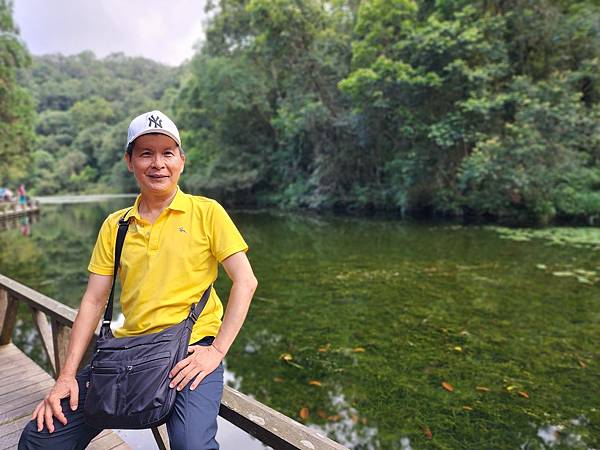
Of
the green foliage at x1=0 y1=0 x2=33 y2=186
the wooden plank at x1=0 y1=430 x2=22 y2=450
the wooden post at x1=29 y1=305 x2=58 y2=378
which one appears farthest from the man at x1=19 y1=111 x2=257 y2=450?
the green foliage at x1=0 y1=0 x2=33 y2=186

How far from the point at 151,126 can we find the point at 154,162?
0.12 m

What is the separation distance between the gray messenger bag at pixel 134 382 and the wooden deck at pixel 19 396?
0.90 meters

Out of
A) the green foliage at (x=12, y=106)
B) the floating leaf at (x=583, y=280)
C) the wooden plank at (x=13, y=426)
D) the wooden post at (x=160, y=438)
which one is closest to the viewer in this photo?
the wooden post at (x=160, y=438)

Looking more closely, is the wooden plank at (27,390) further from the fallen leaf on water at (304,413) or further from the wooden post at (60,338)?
the fallen leaf on water at (304,413)

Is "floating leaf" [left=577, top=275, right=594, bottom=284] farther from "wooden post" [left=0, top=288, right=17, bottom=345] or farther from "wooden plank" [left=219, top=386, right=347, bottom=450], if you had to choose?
"wooden post" [left=0, top=288, right=17, bottom=345]

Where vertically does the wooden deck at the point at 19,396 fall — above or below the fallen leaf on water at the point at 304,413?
above

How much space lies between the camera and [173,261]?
4.47ft

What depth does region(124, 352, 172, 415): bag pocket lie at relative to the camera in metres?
1.20

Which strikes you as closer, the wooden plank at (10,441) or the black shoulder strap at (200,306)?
the black shoulder strap at (200,306)

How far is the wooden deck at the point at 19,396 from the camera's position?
1.98 m

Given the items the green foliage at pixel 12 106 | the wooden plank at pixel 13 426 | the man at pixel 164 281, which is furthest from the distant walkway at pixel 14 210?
the man at pixel 164 281

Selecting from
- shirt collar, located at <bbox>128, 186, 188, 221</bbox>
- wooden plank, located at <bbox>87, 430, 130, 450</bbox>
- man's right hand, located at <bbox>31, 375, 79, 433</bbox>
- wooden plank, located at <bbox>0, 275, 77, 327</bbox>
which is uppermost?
shirt collar, located at <bbox>128, 186, 188, 221</bbox>

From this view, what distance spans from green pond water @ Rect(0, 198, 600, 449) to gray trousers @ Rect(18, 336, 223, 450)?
2.03 m

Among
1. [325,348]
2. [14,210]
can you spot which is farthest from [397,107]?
[14,210]
